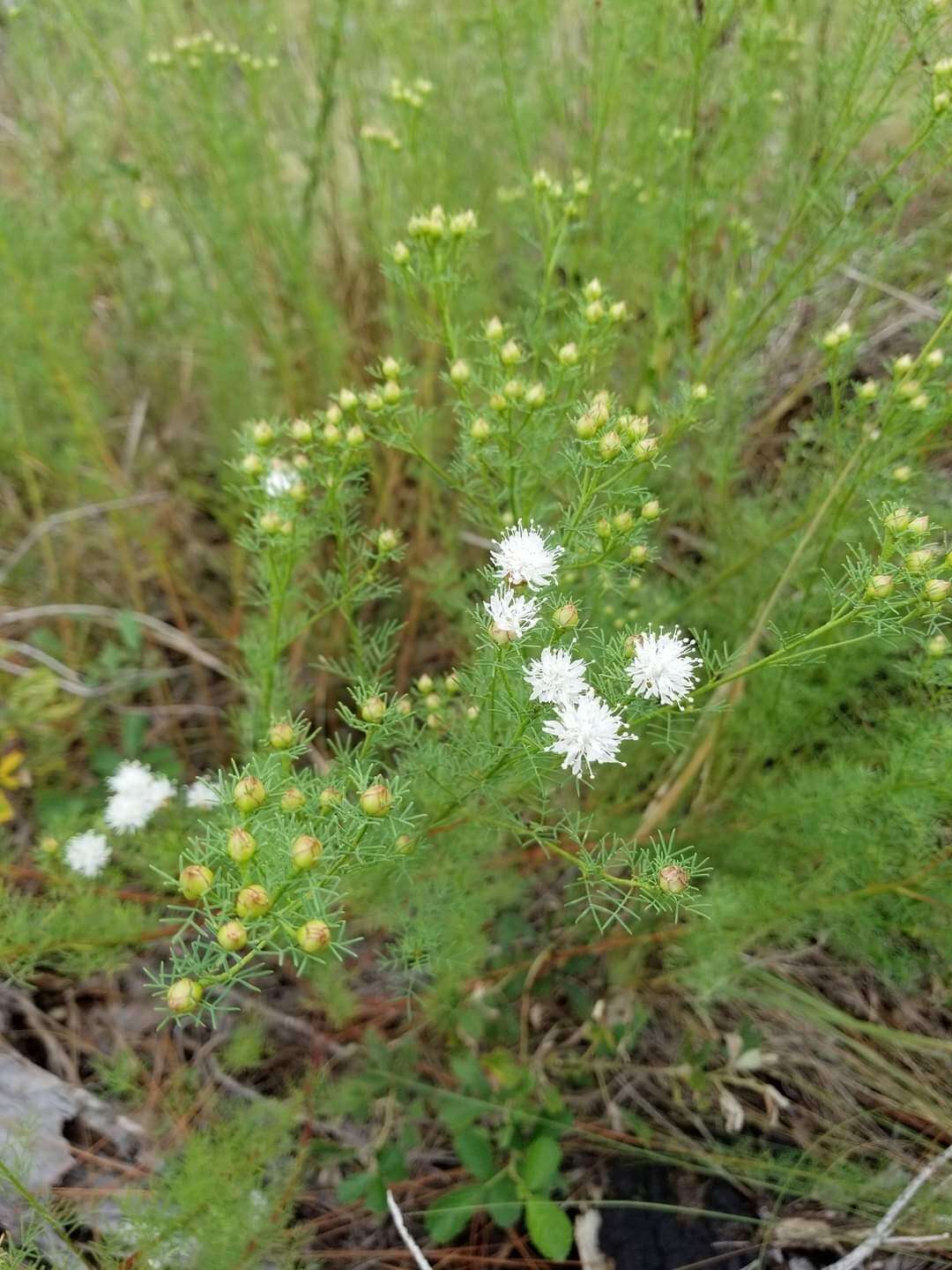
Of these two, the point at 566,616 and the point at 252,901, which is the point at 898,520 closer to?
the point at 566,616

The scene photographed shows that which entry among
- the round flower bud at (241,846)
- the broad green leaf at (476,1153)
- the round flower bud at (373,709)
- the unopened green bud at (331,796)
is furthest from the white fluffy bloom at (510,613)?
the broad green leaf at (476,1153)

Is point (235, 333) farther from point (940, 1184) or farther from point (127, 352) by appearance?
point (940, 1184)

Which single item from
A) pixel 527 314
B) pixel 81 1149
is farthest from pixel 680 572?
pixel 81 1149

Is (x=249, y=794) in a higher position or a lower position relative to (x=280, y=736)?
lower

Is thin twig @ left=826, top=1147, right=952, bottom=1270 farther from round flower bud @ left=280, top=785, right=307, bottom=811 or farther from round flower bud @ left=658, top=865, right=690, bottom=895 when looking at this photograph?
round flower bud @ left=280, top=785, right=307, bottom=811

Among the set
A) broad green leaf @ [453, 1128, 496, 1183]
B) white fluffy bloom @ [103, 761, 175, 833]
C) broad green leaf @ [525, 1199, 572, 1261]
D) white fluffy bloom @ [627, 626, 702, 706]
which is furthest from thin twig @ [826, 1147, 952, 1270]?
white fluffy bloom @ [103, 761, 175, 833]

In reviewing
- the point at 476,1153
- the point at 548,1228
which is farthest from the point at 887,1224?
the point at 476,1153

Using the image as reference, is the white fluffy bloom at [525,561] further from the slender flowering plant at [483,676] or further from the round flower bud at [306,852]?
the round flower bud at [306,852]
